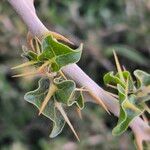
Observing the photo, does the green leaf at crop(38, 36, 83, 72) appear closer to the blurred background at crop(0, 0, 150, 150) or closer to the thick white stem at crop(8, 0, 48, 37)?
the thick white stem at crop(8, 0, 48, 37)

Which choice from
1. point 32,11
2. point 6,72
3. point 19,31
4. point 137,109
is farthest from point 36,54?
point 6,72

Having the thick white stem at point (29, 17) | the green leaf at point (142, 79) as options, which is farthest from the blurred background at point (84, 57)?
the thick white stem at point (29, 17)

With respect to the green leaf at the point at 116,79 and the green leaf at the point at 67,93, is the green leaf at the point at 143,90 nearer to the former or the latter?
the green leaf at the point at 116,79

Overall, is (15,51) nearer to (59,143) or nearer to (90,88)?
(59,143)

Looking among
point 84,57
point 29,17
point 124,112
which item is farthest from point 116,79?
point 84,57

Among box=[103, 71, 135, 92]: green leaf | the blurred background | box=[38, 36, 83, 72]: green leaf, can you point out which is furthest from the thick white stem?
the blurred background

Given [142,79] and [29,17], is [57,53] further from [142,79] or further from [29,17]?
[142,79]
